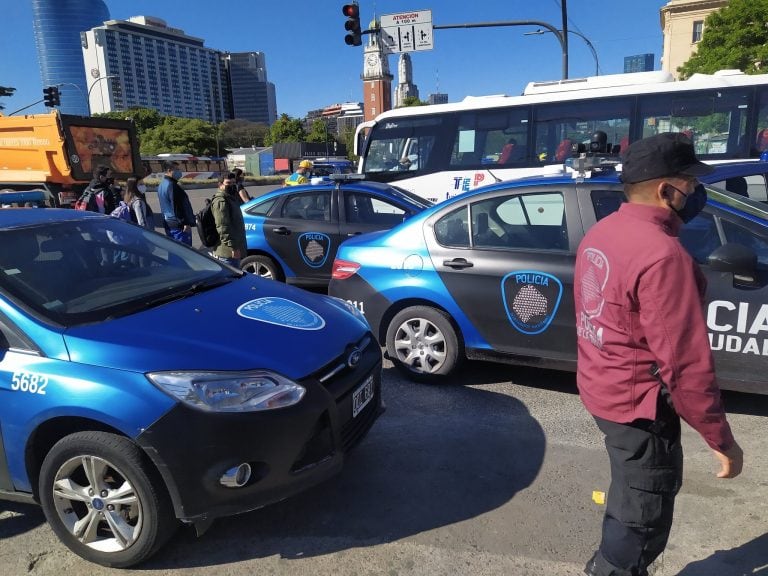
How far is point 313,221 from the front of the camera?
745 cm

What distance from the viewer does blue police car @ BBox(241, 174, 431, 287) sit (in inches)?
283

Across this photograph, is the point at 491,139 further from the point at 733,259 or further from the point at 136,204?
the point at 733,259

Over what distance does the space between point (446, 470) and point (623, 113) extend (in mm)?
8894

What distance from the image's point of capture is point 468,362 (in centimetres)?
512

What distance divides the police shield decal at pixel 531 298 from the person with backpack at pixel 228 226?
3544mm

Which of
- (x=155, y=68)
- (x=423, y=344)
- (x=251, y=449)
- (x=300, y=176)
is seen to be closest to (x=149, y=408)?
(x=251, y=449)

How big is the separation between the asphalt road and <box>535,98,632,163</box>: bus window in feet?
24.8

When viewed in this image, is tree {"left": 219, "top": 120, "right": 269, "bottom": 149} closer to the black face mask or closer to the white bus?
the white bus

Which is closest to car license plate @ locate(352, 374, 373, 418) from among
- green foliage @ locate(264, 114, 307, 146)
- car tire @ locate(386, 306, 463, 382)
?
car tire @ locate(386, 306, 463, 382)

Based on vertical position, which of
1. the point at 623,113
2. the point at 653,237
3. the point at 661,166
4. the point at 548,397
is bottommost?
the point at 548,397

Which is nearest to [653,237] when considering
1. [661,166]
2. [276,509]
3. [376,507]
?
[661,166]

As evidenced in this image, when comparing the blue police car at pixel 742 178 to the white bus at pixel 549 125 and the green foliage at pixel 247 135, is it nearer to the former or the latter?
the white bus at pixel 549 125

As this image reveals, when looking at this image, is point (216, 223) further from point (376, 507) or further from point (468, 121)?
point (468, 121)

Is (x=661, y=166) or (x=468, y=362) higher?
(x=661, y=166)
